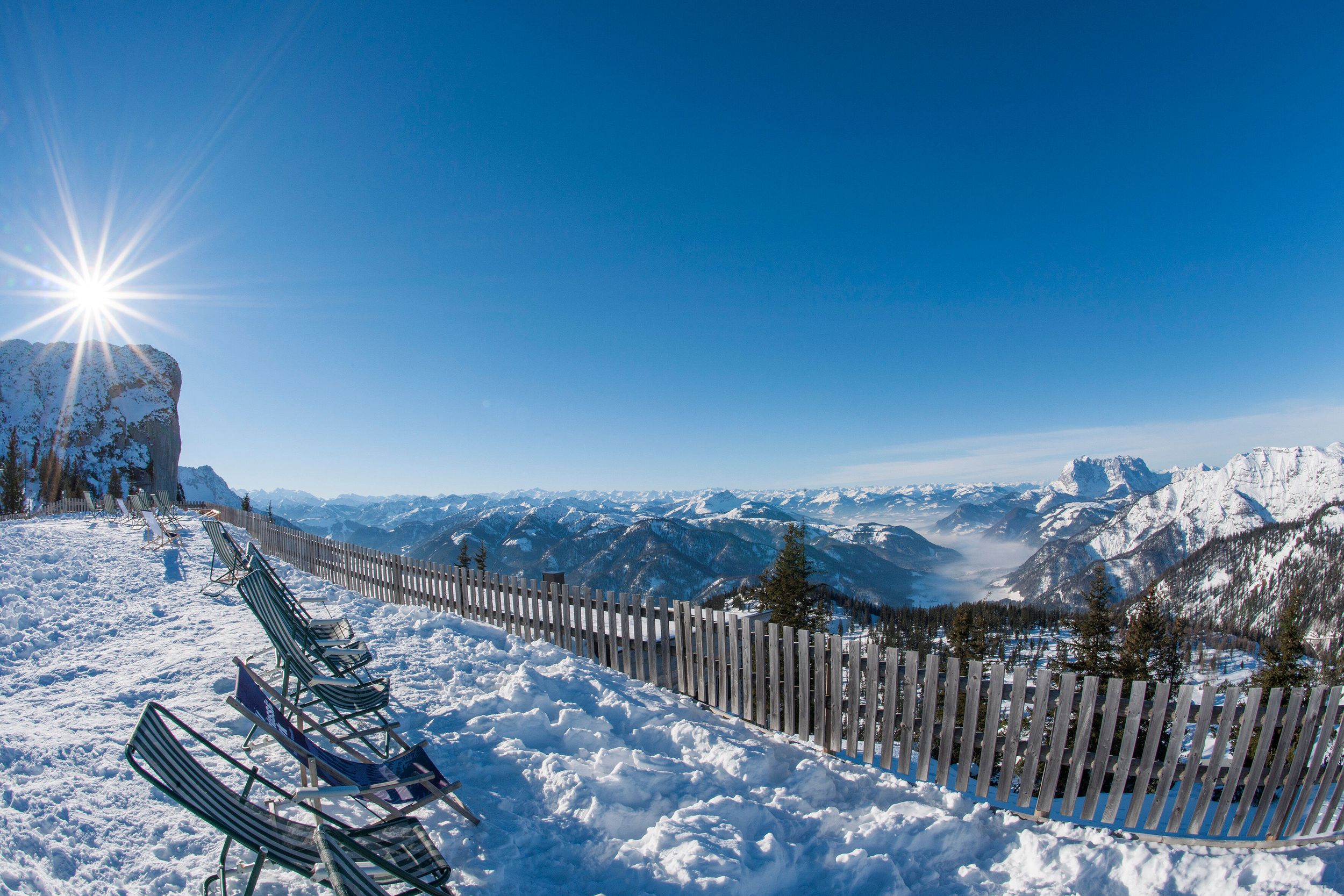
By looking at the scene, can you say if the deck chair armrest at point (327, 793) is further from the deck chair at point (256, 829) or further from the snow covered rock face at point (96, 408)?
the snow covered rock face at point (96, 408)

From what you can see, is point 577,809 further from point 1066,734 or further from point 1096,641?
point 1096,641

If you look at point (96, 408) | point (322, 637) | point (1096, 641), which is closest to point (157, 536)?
point (322, 637)

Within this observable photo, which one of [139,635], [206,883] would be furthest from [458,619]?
[206,883]

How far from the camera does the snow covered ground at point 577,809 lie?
3.33 meters

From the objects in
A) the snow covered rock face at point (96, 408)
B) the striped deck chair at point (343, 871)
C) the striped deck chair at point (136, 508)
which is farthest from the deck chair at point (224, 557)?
the snow covered rock face at point (96, 408)

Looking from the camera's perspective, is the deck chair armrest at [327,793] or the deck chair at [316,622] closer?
the deck chair armrest at [327,793]

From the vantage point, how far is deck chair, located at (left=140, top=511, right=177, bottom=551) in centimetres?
1470

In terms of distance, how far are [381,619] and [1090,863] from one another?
9683 mm

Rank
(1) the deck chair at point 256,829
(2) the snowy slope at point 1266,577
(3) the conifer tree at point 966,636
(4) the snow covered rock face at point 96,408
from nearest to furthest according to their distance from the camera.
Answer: (1) the deck chair at point 256,829 < (3) the conifer tree at point 966,636 < (4) the snow covered rock face at point 96,408 < (2) the snowy slope at point 1266,577

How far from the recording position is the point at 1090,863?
3.69 metres

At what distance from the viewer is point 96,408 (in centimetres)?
8112

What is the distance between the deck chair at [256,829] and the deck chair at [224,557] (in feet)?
25.0

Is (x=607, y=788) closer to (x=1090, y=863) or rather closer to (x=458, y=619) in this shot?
(x=1090, y=863)

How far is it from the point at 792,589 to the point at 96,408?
356ft
